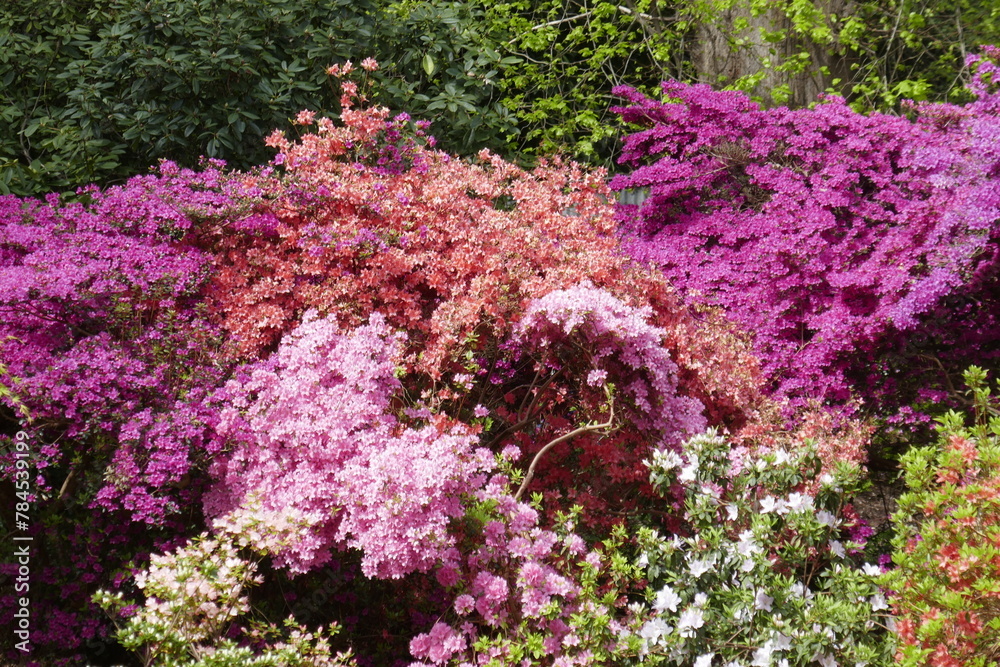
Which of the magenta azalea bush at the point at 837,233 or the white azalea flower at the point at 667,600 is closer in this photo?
the white azalea flower at the point at 667,600

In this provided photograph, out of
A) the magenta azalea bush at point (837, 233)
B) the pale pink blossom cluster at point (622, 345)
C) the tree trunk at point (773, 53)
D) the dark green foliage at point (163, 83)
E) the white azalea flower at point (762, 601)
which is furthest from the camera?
the tree trunk at point (773, 53)

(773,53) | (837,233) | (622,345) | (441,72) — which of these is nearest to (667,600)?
(622,345)

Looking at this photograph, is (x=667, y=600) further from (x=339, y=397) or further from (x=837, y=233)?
(x=837, y=233)

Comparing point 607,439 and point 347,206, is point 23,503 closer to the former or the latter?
point 347,206

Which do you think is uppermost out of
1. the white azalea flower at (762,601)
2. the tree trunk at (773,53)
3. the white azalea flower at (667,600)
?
the tree trunk at (773,53)

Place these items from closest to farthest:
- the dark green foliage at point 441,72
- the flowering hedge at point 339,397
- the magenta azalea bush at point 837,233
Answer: the flowering hedge at point 339,397 → the magenta azalea bush at point 837,233 → the dark green foliage at point 441,72

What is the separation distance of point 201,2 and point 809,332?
437cm

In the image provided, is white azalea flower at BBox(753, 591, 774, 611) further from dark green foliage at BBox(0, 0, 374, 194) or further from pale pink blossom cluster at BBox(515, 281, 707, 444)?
dark green foliage at BBox(0, 0, 374, 194)

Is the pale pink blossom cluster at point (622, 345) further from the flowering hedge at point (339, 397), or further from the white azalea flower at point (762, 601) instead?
the white azalea flower at point (762, 601)

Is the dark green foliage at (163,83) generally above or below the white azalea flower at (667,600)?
above

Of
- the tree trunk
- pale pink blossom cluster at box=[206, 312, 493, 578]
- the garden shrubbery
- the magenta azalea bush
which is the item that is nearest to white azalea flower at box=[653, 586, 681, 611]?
the garden shrubbery

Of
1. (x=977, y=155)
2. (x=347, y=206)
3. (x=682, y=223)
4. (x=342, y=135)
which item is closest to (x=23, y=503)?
(x=347, y=206)

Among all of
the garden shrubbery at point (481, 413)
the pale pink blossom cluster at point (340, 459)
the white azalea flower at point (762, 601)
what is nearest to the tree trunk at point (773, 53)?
the garden shrubbery at point (481, 413)

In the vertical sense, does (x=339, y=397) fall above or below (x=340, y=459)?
above
